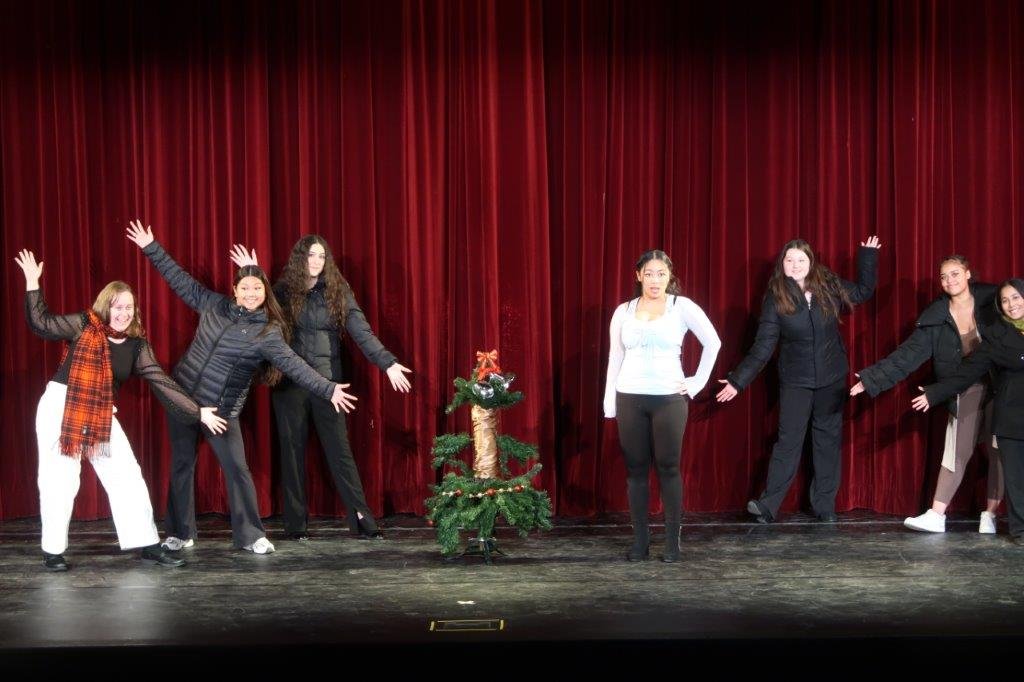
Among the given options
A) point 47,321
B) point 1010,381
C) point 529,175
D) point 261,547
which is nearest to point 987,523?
point 1010,381

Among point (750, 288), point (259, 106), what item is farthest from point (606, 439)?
point (259, 106)

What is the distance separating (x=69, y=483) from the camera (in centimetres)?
539

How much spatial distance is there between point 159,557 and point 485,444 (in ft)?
5.36

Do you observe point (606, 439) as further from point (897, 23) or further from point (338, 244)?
A: point (897, 23)

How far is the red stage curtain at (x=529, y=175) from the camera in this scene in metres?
6.51

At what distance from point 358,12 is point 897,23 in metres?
3.02

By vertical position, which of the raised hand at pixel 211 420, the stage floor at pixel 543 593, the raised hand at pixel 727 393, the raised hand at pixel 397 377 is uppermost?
the raised hand at pixel 397 377

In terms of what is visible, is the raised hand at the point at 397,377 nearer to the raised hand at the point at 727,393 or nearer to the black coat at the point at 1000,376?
the raised hand at the point at 727,393

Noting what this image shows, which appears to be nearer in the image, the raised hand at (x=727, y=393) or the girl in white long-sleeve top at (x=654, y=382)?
the girl in white long-sleeve top at (x=654, y=382)

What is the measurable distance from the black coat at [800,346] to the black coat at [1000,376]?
544 mm

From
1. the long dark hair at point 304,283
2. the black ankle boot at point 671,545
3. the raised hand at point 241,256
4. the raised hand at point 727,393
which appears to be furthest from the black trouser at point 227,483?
the raised hand at point 727,393

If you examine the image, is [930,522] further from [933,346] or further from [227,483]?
[227,483]

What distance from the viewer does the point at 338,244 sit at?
6.57 m

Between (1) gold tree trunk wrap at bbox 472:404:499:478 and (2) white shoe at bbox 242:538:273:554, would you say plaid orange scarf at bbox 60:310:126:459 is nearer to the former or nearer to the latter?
(2) white shoe at bbox 242:538:273:554
